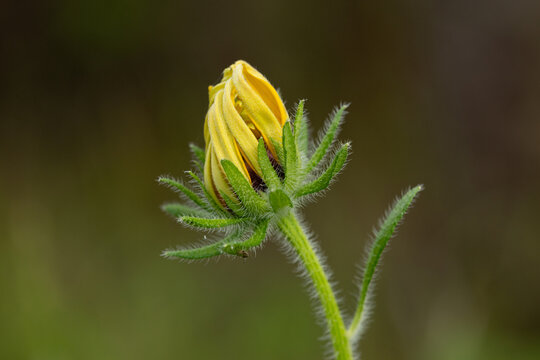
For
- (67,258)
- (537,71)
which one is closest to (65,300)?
(67,258)

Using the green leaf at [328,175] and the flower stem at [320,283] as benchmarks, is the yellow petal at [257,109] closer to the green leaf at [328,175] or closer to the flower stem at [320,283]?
the green leaf at [328,175]

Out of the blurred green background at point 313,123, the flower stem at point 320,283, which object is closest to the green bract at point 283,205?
the flower stem at point 320,283

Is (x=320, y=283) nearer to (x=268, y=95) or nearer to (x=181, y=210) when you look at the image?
(x=181, y=210)

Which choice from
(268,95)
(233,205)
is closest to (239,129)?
(268,95)

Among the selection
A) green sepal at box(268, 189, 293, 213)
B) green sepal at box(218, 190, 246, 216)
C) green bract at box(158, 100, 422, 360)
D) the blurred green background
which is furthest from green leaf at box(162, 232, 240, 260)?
the blurred green background

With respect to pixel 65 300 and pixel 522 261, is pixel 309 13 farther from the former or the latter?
pixel 65 300

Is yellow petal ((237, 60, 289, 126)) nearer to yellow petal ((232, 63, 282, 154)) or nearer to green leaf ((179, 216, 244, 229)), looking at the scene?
yellow petal ((232, 63, 282, 154))
